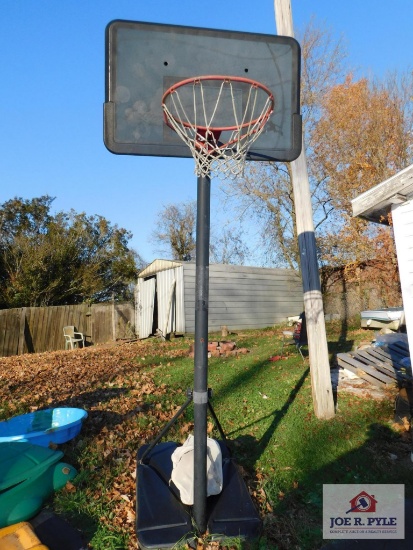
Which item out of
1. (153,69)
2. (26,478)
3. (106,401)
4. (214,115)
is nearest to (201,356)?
(26,478)

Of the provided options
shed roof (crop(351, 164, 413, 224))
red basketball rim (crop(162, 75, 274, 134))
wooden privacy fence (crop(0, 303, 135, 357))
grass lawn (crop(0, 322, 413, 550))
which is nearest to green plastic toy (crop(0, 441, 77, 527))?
grass lawn (crop(0, 322, 413, 550))

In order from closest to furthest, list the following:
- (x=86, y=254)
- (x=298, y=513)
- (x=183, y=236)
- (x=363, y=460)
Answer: (x=298, y=513) < (x=363, y=460) < (x=86, y=254) < (x=183, y=236)

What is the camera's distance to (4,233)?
715 inches

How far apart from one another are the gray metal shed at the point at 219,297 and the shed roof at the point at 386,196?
10400mm

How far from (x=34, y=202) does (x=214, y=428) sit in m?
17.9

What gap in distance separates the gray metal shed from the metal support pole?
11590 mm

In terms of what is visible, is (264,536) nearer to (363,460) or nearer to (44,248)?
(363,460)

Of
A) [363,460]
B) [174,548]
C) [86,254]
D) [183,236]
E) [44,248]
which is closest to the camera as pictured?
[174,548]

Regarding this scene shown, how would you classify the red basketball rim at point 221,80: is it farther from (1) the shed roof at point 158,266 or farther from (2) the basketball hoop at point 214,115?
(1) the shed roof at point 158,266

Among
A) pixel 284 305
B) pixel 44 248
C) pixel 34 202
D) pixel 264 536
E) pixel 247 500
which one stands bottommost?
pixel 264 536

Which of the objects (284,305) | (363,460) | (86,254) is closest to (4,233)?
(86,254)

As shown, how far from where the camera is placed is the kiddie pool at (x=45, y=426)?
4.41 m

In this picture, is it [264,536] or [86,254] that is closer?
[264,536]

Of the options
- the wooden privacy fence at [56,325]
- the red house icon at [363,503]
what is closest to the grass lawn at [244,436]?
the red house icon at [363,503]
